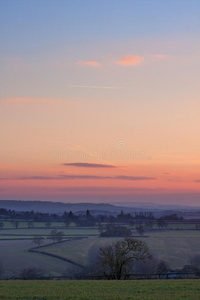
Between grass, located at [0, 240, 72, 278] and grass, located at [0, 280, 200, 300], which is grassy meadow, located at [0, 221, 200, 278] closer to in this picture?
grass, located at [0, 240, 72, 278]

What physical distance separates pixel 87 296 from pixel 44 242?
88190 mm

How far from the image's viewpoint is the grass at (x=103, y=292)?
2097 centimetres

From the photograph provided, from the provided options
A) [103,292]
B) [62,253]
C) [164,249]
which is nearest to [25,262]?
[62,253]

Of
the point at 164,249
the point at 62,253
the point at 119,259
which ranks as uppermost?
the point at 119,259

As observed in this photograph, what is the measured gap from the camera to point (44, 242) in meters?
107

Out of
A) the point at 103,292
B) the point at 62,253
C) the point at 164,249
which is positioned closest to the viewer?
the point at 103,292

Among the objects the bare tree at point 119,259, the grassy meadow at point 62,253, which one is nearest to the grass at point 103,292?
the bare tree at point 119,259

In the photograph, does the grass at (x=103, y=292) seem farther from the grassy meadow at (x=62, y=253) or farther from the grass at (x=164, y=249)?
the grass at (x=164, y=249)

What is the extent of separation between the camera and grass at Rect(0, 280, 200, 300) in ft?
68.8

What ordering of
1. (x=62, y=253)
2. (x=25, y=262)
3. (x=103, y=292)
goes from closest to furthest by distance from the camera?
(x=103, y=292) < (x=25, y=262) < (x=62, y=253)

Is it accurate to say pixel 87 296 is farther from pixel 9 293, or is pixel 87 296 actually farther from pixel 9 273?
pixel 9 273

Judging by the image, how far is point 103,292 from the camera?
74.2 feet

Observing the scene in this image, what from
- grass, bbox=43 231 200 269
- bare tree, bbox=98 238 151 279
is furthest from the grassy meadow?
bare tree, bbox=98 238 151 279

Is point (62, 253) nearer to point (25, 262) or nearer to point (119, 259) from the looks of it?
point (25, 262)
